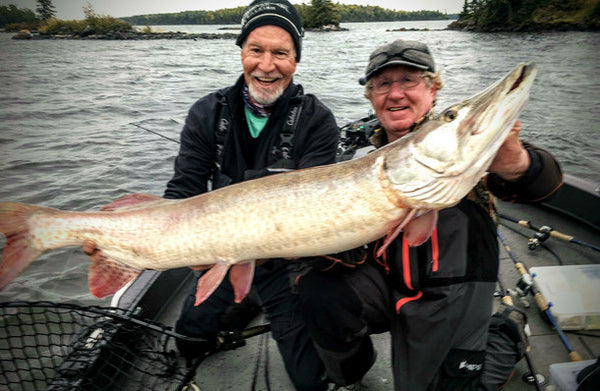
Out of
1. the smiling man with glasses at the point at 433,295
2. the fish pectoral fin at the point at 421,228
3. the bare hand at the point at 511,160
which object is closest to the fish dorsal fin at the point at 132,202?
the smiling man with glasses at the point at 433,295

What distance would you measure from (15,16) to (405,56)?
10009 centimetres

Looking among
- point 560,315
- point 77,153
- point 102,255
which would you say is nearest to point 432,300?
point 560,315

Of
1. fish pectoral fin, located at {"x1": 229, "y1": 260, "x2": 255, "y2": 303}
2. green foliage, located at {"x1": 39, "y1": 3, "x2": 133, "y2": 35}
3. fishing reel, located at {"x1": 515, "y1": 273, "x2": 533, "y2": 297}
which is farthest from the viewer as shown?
green foliage, located at {"x1": 39, "y1": 3, "x2": 133, "y2": 35}

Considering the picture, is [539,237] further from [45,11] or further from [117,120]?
[45,11]

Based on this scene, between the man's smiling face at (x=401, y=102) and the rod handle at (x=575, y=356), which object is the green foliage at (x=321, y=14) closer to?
the man's smiling face at (x=401, y=102)

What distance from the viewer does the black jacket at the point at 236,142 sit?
8.48 ft

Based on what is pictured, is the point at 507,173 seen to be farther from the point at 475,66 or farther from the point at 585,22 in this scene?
the point at 585,22

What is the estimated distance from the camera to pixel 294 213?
5.62ft

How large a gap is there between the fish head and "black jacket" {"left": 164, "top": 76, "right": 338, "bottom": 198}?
1.07 meters

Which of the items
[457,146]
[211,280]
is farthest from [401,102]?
[211,280]

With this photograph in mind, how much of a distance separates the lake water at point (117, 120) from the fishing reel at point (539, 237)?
4.65 m

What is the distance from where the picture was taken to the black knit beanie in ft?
8.25

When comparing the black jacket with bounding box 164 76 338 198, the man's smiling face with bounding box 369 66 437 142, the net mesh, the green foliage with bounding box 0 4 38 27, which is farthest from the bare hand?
the green foliage with bounding box 0 4 38 27

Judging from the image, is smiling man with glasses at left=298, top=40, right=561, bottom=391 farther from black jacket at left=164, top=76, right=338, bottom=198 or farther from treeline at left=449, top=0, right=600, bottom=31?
treeline at left=449, top=0, right=600, bottom=31
